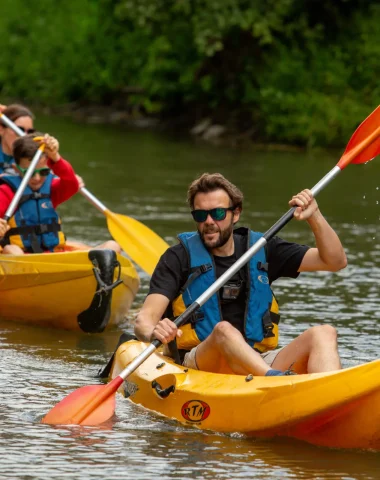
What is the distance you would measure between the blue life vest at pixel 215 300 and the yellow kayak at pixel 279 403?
23 centimetres

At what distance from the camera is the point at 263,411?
4.98 metres

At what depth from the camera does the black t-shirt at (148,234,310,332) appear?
214 inches

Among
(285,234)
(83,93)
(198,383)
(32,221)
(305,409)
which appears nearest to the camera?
(305,409)

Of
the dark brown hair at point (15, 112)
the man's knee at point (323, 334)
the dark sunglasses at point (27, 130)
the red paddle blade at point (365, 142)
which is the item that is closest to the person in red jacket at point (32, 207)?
the dark sunglasses at point (27, 130)

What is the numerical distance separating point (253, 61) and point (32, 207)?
15.5m

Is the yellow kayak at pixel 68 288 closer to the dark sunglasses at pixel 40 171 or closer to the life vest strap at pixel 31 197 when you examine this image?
the life vest strap at pixel 31 197

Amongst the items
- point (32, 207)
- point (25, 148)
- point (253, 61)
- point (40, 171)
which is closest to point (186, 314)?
point (32, 207)

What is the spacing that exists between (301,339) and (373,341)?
209cm

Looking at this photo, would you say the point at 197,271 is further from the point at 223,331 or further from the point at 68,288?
the point at 68,288

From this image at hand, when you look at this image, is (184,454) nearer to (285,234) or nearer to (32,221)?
(32,221)

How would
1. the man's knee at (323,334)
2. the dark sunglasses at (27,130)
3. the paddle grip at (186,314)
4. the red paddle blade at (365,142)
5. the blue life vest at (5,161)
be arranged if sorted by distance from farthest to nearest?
1. the dark sunglasses at (27,130)
2. the blue life vest at (5,161)
3. the red paddle blade at (365,142)
4. the paddle grip at (186,314)
5. the man's knee at (323,334)

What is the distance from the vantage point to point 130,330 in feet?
25.3

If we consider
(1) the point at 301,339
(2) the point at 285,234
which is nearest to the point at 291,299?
(2) the point at 285,234

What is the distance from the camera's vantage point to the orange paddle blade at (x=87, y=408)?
17.6 feet
